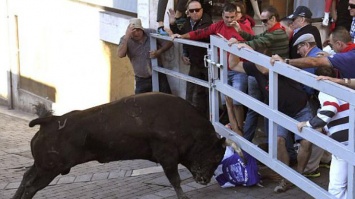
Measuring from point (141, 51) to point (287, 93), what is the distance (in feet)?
9.79

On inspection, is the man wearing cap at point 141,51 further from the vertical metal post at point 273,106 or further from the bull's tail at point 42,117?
the vertical metal post at point 273,106

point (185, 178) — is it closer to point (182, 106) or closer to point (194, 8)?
point (182, 106)

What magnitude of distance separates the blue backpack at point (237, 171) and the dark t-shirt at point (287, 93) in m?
0.77

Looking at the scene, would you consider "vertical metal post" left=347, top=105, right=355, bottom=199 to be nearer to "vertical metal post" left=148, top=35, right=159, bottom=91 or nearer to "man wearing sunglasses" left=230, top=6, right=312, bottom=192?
"man wearing sunglasses" left=230, top=6, right=312, bottom=192

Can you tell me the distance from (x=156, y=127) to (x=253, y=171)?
1246mm

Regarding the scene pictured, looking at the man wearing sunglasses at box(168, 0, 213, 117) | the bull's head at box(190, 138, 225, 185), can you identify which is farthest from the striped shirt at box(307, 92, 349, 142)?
the man wearing sunglasses at box(168, 0, 213, 117)

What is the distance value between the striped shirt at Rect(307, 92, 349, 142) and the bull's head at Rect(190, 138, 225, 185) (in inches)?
60.1

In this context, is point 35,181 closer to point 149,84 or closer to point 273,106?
point 273,106

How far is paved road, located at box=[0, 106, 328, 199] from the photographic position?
7.31 meters

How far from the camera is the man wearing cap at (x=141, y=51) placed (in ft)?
30.0

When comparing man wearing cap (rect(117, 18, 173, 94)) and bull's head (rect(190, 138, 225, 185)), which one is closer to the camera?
bull's head (rect(190, 138, 225, 185))

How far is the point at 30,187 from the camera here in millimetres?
6953

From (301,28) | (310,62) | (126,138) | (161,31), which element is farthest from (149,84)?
(310,62)

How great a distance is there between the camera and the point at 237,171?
288 inches
